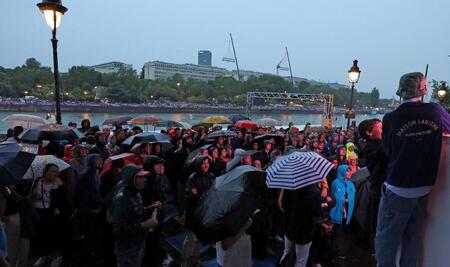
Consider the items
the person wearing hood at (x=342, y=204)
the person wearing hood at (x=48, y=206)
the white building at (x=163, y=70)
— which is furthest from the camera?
the white building at (x=163, y=70)

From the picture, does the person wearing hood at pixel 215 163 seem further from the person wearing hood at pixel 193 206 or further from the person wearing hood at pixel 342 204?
the person wearing hood at pixel 342 204

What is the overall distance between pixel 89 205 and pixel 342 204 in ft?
12.4

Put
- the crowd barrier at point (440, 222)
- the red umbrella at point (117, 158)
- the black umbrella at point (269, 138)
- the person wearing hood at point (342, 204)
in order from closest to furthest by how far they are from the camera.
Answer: the crowd barrier at point (440, 222)
the person wearing hood at point (342, 204)
the red umbrella at point (117, 158)
the black umbrella at point (269, 138)

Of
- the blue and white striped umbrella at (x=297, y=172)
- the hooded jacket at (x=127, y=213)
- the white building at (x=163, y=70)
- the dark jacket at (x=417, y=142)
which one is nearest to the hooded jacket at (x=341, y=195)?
the blue and white striped umbrella at (x=297, y=172)

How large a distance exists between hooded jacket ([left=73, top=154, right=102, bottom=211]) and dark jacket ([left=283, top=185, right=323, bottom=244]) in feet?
9.84

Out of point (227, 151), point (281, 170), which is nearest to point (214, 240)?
point (281, 170)

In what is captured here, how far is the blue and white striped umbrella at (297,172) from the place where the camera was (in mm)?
4039

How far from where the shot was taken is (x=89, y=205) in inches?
217

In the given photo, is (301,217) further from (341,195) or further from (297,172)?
(341,195)

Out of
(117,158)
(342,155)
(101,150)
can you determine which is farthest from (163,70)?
(117,158)

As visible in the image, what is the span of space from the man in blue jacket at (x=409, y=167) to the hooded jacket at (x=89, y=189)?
13.7 feet

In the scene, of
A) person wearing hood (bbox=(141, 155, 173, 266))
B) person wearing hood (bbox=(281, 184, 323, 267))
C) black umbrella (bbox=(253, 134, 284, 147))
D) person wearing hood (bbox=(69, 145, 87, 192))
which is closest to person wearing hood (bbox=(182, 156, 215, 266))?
person wearing hood (bbox=(141, 155, 173, 266))

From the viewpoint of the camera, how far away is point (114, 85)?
10544 cm

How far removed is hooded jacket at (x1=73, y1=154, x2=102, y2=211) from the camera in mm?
5454
